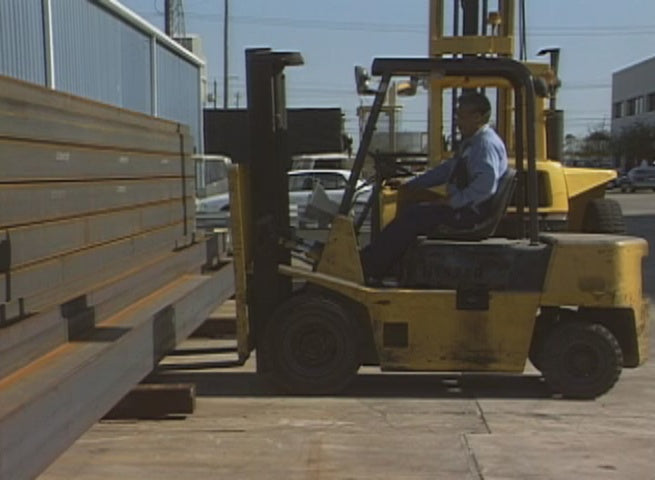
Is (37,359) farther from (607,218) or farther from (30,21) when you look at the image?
(607,218)

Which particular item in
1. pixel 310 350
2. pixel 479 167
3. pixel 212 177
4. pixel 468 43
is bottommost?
pixel 310 350

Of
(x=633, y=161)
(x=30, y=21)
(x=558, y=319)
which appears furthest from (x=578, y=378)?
(x=633, y=161)

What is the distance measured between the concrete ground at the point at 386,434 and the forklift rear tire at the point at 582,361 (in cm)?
12

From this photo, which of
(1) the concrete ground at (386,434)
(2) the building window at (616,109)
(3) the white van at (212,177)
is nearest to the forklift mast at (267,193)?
(1) the concrete ground at (386,434)

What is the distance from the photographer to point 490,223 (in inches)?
256

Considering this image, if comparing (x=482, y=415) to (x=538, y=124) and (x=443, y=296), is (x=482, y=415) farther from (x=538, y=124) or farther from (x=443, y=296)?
(x=538, y=124)

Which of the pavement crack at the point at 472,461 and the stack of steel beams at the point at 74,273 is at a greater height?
the stack of steel beams at the point at 74,273

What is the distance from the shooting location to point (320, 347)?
656 cm

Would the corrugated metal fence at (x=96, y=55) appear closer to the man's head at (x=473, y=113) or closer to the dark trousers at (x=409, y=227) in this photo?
the dark trousers at (x=409, y=227)

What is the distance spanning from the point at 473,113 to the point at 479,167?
1.41 ft

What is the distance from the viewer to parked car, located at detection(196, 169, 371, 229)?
800 cm

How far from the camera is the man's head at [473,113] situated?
655 cm

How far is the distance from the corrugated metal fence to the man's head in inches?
133

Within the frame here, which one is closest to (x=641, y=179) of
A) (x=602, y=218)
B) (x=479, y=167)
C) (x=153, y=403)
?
(x=602, y=218)
